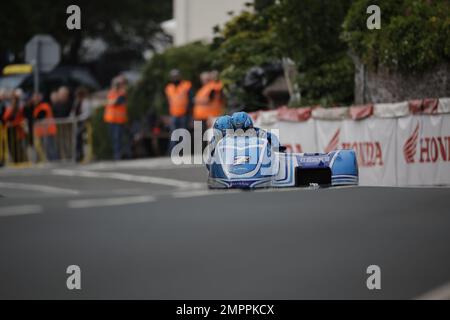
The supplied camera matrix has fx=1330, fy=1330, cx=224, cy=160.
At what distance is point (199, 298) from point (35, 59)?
18.0 m

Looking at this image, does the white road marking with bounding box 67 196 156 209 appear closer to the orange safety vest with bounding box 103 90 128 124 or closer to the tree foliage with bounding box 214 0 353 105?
the tree foliage with bounding box 214 0 353 105

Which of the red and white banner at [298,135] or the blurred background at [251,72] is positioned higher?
the blurred background at [251,72]

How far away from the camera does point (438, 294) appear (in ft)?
44.3

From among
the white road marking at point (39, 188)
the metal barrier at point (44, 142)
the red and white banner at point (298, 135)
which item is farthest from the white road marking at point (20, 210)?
the metal barrier at point (44, 142)

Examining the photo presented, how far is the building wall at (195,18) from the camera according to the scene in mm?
45228

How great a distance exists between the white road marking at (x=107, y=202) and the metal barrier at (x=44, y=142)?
21.7 ft

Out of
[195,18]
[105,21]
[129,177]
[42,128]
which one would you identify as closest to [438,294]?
[129,177]

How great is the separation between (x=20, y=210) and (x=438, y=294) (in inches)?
473

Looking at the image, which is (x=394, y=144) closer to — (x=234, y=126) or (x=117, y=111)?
(x=234, y=126)

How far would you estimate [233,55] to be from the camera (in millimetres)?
30891

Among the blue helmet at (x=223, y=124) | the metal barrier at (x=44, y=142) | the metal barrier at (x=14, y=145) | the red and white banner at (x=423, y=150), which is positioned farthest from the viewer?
the metal barrier at (x=14, y=145)

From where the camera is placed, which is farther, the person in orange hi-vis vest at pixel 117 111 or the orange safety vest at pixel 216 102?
the person in orange hi-vis vest at pixel 117 111

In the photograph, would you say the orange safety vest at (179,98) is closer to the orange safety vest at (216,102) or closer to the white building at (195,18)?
the orange safety vest at (216,102)

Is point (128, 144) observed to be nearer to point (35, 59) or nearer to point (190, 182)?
point (35, 59)
